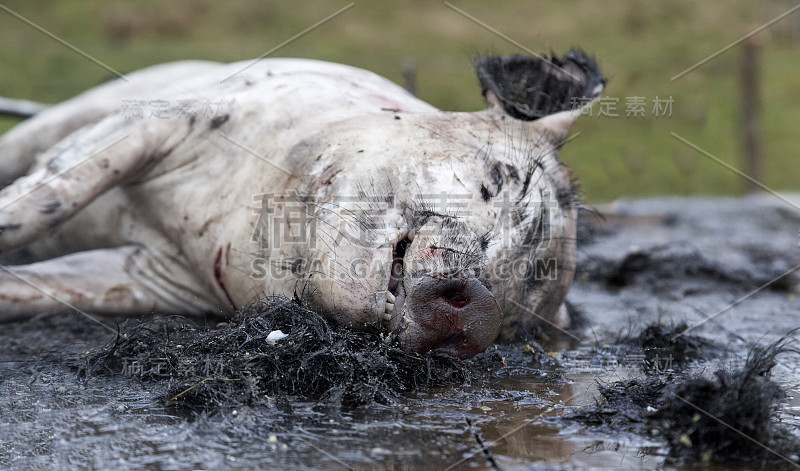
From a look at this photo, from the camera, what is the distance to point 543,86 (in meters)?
4.42

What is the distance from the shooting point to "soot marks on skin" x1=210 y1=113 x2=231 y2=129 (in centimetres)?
436

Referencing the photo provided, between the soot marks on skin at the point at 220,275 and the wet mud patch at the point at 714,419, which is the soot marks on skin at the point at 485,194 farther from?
the soot marks on skin at the point at 220,275

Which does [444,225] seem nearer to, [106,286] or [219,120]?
[219,120]

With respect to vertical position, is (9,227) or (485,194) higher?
(485,194)

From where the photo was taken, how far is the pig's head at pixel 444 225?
3145 millimetres

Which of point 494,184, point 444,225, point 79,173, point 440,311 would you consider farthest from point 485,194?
point 79,173

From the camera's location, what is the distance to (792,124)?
1741 cm

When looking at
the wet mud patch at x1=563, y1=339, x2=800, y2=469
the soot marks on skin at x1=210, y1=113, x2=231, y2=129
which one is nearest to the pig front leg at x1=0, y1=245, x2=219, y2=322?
the soot marks on skin at x1=210, y1=113, x2=231, y2=129

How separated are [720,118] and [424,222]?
48.3ft

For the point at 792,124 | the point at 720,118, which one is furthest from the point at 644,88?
the point at 792,124

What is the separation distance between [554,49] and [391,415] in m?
15.0

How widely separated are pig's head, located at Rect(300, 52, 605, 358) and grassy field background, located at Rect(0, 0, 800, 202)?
891 cm

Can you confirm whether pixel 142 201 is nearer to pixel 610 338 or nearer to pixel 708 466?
pixel 610 338

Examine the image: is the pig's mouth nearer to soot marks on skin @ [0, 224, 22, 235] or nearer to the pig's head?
the pig's head
